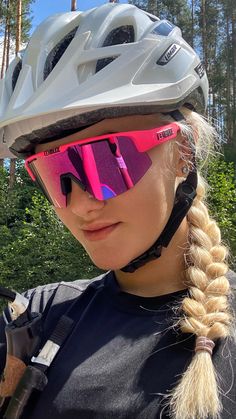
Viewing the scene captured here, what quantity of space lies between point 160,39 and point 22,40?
20913 mm

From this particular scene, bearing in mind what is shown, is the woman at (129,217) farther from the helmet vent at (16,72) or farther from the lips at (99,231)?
the helmet vent at (16,72)

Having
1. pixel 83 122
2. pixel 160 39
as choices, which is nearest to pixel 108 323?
pixel 83 122

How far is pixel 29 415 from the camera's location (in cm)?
142

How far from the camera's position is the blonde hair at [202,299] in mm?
1200

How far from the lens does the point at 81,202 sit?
4.83 feet

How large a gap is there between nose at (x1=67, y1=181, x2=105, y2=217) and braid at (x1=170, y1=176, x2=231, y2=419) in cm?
34

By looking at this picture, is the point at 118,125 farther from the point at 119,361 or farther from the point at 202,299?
the point at 119,361

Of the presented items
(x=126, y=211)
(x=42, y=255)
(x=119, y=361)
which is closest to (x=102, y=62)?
(x=126, y=211)

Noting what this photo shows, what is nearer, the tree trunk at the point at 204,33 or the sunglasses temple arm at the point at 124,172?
the sunglasses temple arm at the point at 124,172

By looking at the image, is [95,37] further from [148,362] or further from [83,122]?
[148,362]

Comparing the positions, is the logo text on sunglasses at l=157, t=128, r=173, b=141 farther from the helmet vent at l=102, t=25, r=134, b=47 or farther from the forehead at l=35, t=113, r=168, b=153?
the helmet vent at l=102, t=25, r=134, b=47

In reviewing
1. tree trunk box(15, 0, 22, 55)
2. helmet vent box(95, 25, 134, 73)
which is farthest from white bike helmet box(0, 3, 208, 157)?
tree trunk box(15, 0, 22, 55)

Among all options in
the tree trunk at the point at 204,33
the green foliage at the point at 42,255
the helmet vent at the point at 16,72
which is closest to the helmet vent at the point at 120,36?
the helmet vent at the point at 16,72

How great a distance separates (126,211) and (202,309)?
350mm
